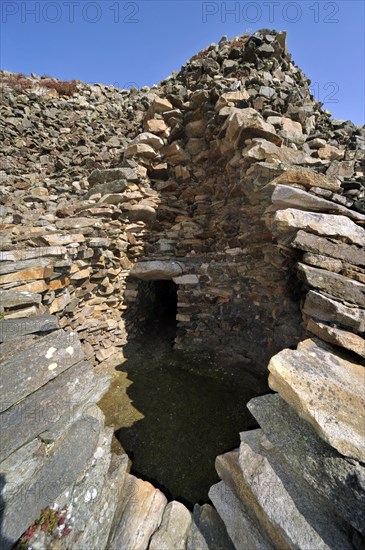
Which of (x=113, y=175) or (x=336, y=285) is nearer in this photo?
(x=336, y=285)

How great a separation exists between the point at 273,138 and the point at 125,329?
727cm

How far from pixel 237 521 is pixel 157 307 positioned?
25.9 ft

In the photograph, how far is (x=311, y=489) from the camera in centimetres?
198

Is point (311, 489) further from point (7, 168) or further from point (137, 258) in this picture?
point (7, 168)

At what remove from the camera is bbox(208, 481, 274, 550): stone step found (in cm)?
203

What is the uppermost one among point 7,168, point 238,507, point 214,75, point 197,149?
point 214,75

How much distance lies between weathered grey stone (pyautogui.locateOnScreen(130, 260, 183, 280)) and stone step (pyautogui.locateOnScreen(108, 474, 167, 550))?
5353 mm

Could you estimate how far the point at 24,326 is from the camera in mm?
2906

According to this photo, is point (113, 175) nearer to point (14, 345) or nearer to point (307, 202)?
point (307, 202)

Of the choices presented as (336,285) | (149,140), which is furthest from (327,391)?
(149,140)

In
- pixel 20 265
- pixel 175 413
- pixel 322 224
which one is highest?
pixel 322 224

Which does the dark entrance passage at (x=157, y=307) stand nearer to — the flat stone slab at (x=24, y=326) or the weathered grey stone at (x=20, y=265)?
the weathered grey stone at (x=20, y=265)

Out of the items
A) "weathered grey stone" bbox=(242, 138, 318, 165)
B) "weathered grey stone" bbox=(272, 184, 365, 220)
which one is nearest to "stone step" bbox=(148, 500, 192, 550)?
"weathered grey stone" bbox=(272, 184, 365, 220)

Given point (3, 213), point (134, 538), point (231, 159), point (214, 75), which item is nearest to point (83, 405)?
point (134, 538)
